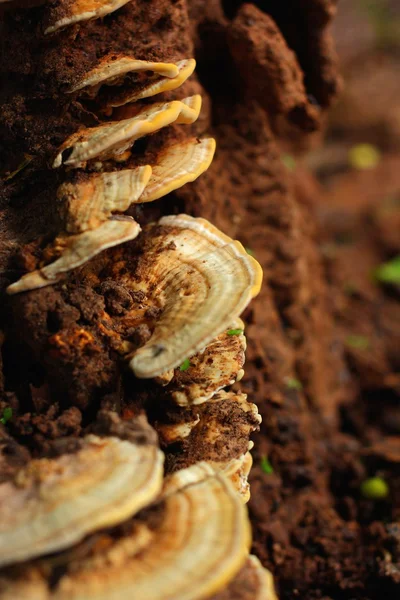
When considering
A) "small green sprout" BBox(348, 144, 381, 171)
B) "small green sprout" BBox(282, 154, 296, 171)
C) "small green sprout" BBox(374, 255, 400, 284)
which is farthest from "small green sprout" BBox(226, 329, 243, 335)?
"small green sprout" BBox(348, 144, 381, 171)

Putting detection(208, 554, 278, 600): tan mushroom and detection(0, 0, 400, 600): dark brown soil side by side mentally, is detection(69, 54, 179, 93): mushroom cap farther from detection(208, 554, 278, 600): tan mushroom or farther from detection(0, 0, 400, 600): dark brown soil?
detection(208, 554, 278, 600): tan mushroom

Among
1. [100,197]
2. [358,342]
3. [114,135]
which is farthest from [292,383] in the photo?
[114,135]

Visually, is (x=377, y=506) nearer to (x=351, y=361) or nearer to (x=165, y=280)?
(x=351, y=361)

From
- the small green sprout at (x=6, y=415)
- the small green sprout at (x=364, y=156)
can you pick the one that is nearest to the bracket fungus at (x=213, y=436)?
the small green sprout at (x=6, y=415)

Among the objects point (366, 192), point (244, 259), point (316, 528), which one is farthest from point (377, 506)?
point (366, 192)

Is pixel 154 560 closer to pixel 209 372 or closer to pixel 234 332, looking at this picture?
pixel 209 372
